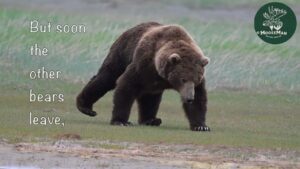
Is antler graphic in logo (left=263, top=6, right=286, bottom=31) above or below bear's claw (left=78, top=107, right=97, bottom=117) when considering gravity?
above

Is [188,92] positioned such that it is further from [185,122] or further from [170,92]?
[170,92]

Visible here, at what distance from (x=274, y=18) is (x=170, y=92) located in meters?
1.94

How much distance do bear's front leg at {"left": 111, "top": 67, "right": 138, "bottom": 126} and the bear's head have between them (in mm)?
336

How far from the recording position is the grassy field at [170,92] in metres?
11.5

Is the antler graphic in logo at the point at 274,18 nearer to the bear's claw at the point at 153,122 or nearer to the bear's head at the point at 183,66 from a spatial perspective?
the bear's head at the point at 183,66

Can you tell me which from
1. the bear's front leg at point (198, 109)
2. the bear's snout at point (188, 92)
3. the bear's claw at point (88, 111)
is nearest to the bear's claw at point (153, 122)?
the bear's front leg at point (198, 109)

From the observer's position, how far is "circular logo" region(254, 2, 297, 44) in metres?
12.0

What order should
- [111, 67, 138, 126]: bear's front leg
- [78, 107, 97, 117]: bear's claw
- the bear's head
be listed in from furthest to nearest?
1. [78, 107, 97, 117]: bear's claw
2. [111, 67, 138, 126]: bear's front leg
3. the bear's head

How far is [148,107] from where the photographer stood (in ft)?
42.9

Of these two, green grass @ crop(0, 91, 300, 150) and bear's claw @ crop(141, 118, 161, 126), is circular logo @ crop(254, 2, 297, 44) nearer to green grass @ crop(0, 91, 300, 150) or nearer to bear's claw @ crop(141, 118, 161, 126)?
green grass @ crop(0, 91, 300, 150)

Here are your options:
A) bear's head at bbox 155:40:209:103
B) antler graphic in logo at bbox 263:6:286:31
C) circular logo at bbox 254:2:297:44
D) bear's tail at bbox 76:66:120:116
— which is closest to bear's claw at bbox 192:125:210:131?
bear's head at bbox 155:40:209:103

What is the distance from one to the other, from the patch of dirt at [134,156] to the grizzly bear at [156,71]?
1417 millimetres

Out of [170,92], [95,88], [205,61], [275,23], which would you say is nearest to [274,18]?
[275,23]

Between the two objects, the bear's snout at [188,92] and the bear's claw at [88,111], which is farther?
the bear's claw at [88,111]
